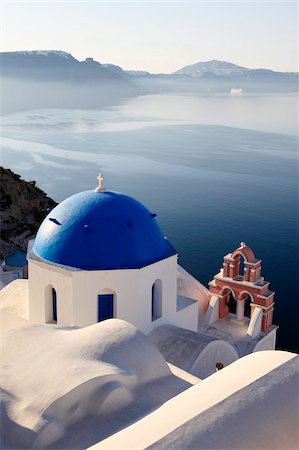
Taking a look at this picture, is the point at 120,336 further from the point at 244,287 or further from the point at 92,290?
the point at 244,287

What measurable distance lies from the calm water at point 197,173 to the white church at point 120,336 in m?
7.73

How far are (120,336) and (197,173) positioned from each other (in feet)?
145

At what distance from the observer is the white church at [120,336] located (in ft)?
17.7

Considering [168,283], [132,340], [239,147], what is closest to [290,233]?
[168,283]

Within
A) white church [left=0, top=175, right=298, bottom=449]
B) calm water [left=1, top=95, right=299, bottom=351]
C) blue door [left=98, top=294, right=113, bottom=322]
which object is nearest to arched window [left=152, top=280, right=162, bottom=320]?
white church [left=0, top=175, right=298, bottom=449]

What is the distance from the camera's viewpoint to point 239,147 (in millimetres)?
65500

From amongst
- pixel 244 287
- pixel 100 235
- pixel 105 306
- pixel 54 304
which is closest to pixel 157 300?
pixel 105 306

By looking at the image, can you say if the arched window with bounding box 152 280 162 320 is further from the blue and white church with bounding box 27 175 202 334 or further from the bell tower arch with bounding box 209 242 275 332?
the bell tower arch with bounding box 209 242 275 332

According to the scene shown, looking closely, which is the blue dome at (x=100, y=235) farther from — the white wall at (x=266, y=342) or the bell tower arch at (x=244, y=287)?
the white wall at (x=266, y=342)

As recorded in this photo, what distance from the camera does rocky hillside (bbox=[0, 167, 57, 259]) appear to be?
32.4 meters

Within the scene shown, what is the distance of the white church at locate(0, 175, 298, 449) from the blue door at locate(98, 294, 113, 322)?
0.02 meters

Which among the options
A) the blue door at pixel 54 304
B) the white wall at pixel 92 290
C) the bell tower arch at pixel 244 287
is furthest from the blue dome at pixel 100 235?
the bell tower arch at pixel 244 287

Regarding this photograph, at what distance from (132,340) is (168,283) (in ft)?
11.0

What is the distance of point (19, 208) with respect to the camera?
35094 millimetres
